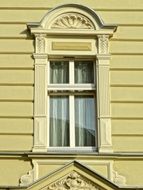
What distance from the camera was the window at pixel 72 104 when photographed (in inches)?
450

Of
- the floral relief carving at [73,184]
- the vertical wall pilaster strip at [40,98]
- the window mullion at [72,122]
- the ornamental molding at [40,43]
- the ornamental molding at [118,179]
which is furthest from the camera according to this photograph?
the ornamental molding at [40,43]

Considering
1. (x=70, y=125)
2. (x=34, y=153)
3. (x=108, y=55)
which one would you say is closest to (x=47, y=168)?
(x=34, y=153)

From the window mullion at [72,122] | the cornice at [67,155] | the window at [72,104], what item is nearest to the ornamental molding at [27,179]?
the cornice at [67,155]

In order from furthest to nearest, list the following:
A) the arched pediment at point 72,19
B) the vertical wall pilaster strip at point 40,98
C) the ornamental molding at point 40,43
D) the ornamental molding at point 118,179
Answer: the arched pediment at point 72,19, the ornamental molding at point 40,43, the vertical wall pilaster strip at point 40,98, the ornamental molding at point 118,179

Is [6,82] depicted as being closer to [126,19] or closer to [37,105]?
[37,105]

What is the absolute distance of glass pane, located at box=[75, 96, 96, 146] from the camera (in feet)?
37.5

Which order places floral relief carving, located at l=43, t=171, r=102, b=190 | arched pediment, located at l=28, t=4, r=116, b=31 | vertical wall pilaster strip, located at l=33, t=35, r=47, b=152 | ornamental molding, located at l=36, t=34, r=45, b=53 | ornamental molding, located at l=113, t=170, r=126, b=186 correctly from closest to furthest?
1. floral relief carving, located at l=43, t=171, r=102, b=190
2. ornamental molding, located at l=113, t=170, r=126, b=186
3. vertical wall pilaster strip, located at l=33, t=35, r=47, b=152
4. ornamental molding, located at l=36, t=34, r=45, b=53
5. arched pediment, located at l=28, t=4, r=116, b=31

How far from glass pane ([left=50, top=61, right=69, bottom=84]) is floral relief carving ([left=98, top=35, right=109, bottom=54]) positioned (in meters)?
0.82

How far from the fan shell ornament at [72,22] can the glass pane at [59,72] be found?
0.79m

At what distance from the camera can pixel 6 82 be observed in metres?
11.6

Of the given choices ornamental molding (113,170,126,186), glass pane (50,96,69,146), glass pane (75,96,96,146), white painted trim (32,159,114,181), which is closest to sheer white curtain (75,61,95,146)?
glass pane (75,96,96,146)

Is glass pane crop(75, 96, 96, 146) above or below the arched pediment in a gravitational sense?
below

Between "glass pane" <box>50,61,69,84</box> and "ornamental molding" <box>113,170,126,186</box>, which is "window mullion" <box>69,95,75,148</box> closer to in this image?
"glass pane" <box>50,61,69,84</box>

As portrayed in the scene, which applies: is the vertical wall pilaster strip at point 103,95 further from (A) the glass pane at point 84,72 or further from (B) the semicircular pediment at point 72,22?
(B) the semicircular pediment at point 72,22
